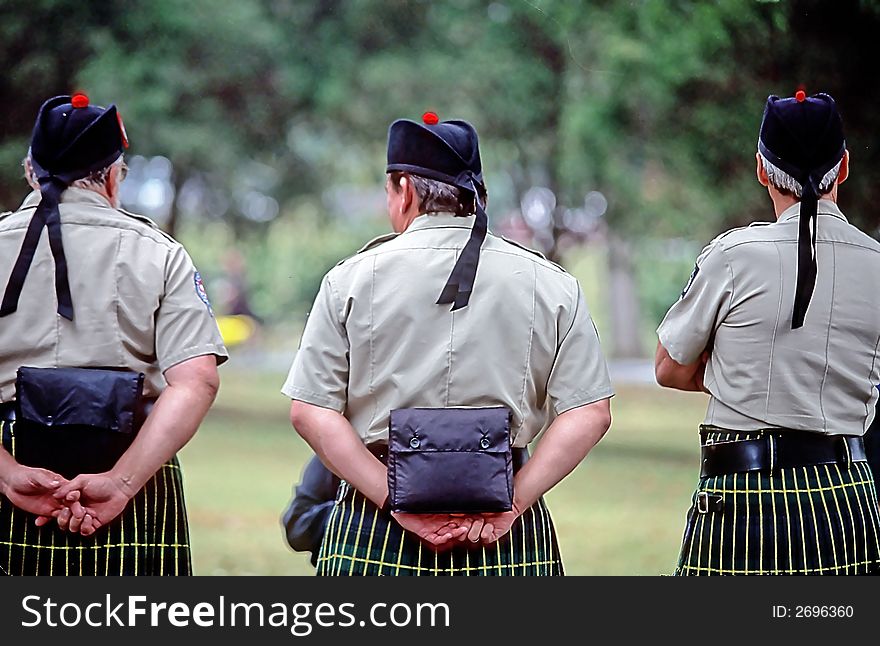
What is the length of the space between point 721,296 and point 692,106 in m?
3.62

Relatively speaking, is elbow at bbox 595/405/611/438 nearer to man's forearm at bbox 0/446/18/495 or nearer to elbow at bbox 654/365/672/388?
elbow at bbox 654/365/672/388

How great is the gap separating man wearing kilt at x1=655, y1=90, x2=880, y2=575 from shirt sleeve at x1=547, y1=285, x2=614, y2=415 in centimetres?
26

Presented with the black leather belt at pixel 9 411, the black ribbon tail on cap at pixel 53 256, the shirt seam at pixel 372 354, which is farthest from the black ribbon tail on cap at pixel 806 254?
the black ribbon tail on cap at pixel 53 256

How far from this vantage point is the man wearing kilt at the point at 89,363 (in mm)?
2330

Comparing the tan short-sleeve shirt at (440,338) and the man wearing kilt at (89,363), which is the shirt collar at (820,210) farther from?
the man wearing kilt at (89,363)

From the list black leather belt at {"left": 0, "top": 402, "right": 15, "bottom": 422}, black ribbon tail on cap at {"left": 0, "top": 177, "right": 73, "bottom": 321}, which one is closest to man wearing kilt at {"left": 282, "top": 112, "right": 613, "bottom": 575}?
black ribbon tail on cap at {"left": 0, "top": 177, "right": 73, "bottom": 321}

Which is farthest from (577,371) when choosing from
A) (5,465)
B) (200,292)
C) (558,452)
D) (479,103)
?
(479,103)

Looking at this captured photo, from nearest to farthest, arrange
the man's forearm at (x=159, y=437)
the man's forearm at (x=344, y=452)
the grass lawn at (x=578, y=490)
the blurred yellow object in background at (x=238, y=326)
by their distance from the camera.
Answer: the man's forearm at (x=344, y=452) < the man's forearm at (x=159, y=437) < the grass lawn at (x=578, y=490) < the blurred yellow object in background at (x=238, y=326)

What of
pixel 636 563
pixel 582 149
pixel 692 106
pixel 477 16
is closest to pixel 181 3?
pixel 477 16

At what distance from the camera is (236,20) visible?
8.08 meters

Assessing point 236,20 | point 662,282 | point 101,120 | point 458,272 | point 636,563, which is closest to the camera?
point 458,272

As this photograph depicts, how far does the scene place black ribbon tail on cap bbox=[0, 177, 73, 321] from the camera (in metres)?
2.34

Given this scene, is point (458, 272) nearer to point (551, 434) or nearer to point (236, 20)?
point (551, 434)

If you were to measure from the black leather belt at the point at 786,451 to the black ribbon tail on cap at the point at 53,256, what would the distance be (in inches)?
52.9
